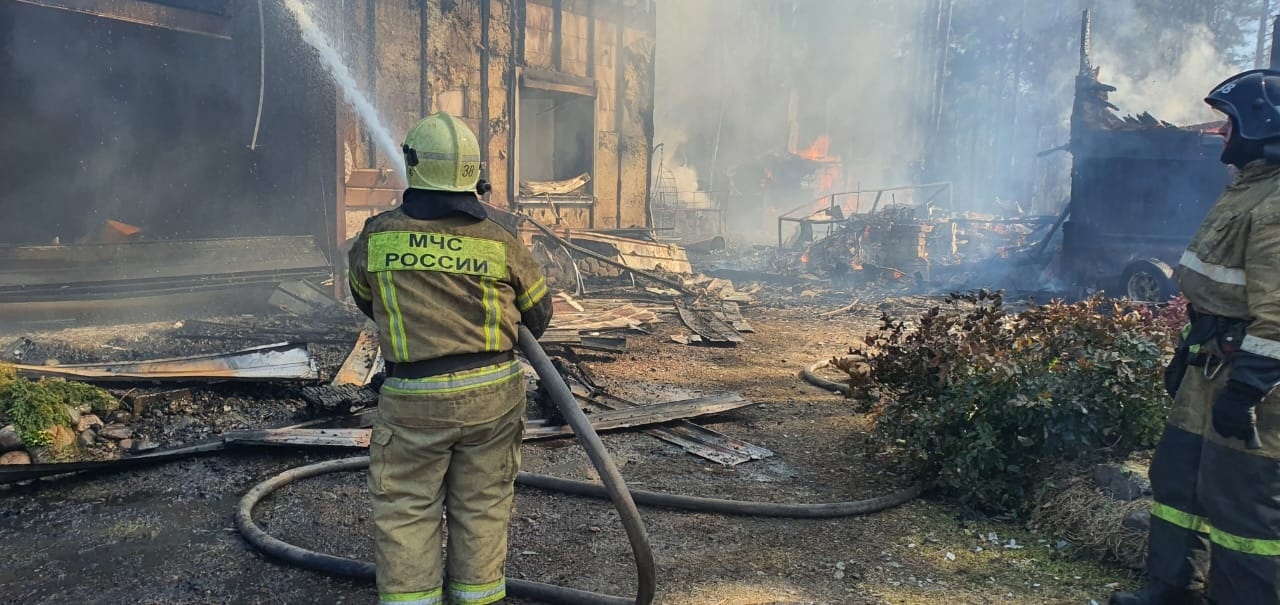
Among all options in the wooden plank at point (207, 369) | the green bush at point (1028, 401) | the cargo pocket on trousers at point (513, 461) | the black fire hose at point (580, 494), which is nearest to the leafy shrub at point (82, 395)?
the wooden plank at point (207, 369)

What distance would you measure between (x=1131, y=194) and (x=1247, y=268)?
11.0m

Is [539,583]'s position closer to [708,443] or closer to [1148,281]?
[708,443]

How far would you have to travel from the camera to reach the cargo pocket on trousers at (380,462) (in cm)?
246

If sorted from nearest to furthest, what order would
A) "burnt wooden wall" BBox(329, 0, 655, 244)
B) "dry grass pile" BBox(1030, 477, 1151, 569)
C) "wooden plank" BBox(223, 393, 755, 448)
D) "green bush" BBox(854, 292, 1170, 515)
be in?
"dry grass pile" BBox(1030, 477, 1151, 569)
"green bush" BBox(854, 292, 1170, 515)
"wooden plank" BBox(223, 393, 755, 448)
"burnt wooden wall" BBox(329, 0, 655, 244)

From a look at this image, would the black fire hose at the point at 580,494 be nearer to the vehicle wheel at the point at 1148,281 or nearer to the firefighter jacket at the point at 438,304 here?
the firefighter jacket at the point at 438,304

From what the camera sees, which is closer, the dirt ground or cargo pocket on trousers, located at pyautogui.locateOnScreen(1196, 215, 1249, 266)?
cargo pocket on trousers, located at pyautogui.locateOnScreen(1196, 215, 1249, 266)

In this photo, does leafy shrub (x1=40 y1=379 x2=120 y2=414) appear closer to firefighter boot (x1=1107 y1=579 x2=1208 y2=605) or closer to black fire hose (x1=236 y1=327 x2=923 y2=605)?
black fire hose (x1=236 y1=327 x2=923 y2=605)

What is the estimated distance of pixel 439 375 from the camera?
248cm

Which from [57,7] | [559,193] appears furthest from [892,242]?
[57,7]

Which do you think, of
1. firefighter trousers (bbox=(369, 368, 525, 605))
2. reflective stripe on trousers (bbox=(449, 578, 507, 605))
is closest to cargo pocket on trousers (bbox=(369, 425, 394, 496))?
firefighter trousers (bbox=(369, 368, 525, 605))

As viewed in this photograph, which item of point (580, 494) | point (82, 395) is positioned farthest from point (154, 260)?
point (580, 494)

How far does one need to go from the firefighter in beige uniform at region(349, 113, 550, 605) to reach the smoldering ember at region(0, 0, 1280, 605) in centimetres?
1

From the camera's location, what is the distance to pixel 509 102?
42.3 ft

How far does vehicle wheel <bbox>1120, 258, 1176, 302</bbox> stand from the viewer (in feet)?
35.8
